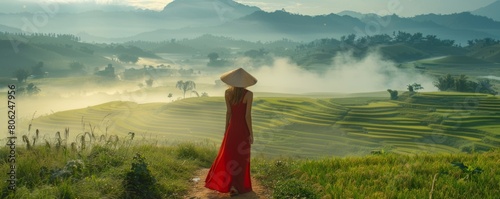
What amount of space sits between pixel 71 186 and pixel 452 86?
121 m

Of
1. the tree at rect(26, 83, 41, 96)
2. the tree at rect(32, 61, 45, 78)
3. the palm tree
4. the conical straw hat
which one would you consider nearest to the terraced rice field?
the tree at rect(26, 83, 41, 96)

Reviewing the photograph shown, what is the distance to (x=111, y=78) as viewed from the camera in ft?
608

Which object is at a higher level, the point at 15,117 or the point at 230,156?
the point at 15,117

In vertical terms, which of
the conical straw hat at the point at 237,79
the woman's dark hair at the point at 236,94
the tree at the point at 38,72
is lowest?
the woman's dark hair at the point at 236,94

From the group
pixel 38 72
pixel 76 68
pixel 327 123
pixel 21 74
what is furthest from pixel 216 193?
pixel 76 68

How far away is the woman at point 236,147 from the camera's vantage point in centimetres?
866

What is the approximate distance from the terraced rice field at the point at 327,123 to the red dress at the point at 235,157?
178 ft

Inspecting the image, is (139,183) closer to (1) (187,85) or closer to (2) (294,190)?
(2) (294,190)

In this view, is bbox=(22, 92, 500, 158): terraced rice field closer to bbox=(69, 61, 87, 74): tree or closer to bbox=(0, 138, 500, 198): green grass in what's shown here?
bbox=(0, 138, 500, 198): green grass

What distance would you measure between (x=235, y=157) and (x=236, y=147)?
0.68ft

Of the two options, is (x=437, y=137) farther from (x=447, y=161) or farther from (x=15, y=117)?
(x=15, y=117)

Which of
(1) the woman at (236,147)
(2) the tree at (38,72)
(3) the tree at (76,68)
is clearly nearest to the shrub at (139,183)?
(1) the woman at (236,147)

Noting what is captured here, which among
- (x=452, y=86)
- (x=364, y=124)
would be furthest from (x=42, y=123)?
(x=452, y=86)

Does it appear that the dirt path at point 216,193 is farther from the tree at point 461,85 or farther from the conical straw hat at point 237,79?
the tree at point 461,85
